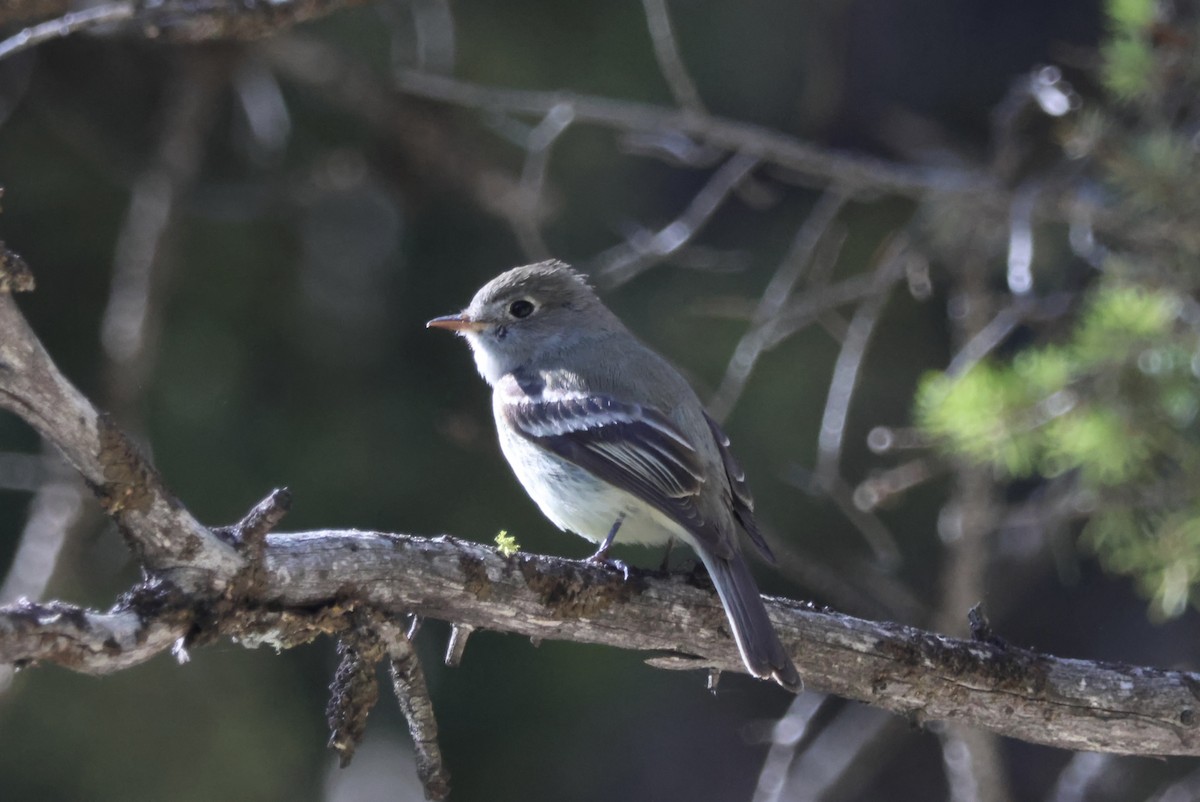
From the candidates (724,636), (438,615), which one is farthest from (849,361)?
(438,615)

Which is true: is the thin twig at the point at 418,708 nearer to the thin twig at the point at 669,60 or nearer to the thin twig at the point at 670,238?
the thin twig at the point at 670,238

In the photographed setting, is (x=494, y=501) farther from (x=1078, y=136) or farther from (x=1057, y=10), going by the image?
(x=1057, y=10)

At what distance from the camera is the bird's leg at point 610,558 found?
3.30 metres

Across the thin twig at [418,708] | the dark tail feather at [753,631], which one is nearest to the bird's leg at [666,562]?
the dark tail feather at [753,631]

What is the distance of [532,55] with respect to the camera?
6.19 meters

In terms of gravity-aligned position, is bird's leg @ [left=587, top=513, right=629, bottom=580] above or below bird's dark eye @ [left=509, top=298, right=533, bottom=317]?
below

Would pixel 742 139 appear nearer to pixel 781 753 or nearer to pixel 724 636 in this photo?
pixel 724 636

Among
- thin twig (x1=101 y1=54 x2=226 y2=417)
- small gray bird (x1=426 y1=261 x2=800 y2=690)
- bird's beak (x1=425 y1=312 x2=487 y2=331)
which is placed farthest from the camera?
thin twig (x1=101 y1=54 x2=226 y2=417)

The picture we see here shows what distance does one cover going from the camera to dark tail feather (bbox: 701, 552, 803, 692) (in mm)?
3055

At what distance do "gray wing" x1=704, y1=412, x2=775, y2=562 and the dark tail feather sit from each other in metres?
0.41

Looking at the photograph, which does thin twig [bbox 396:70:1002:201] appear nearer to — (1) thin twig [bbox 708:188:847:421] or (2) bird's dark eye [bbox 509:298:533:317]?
(1) thin twig [bbox 708:188:847:421]

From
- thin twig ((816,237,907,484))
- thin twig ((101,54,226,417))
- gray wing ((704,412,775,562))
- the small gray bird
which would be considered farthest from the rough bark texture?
thin twig ((101,54,226,417))

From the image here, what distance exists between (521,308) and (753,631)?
1.89 metres

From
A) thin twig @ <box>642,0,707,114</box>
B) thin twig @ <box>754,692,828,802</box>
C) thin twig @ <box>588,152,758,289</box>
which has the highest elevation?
thin twig @ <box>642,0,707,114</box>
